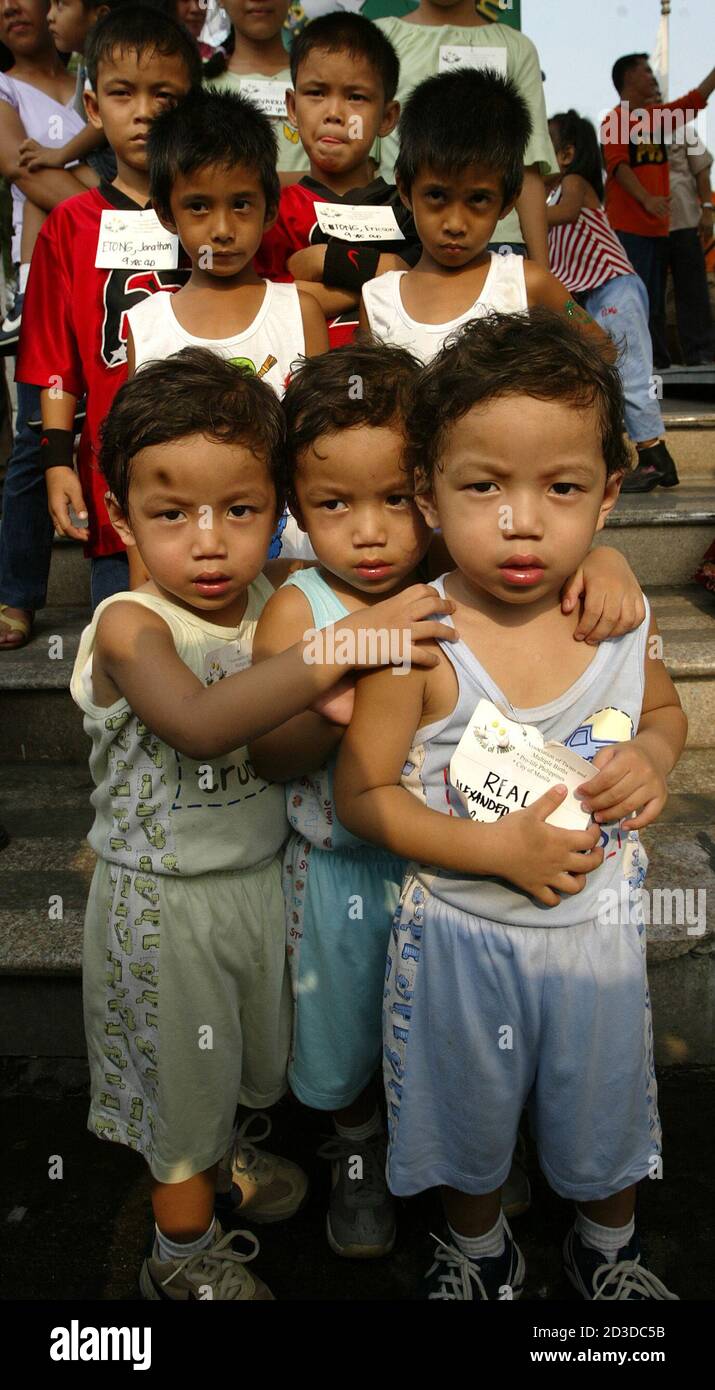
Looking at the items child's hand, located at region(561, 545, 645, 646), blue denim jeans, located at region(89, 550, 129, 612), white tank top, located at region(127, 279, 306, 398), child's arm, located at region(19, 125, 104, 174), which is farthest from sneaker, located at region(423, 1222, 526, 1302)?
child's arm, located at region(19, 125, 104, 174)

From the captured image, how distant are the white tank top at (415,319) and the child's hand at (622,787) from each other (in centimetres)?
96

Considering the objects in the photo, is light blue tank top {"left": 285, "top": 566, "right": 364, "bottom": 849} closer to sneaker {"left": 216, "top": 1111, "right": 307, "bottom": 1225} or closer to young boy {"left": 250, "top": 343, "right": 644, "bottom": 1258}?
young boy {"left": 250, "top": 343, "right": 644, "bottom": 1258}

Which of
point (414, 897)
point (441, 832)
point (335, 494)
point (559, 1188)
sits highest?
point (335, 494)

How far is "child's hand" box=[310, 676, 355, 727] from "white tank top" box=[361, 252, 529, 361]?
0.83 metres

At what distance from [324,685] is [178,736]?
21 cm

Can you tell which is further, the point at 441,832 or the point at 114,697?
the point at 114,697

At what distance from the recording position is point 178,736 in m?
1.32

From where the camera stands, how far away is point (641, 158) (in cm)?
572

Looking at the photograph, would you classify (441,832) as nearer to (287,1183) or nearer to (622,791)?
(622,791)

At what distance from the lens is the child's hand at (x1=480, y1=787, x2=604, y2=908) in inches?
50.3

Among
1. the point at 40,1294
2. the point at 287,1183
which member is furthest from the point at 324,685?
the point at 40,1294

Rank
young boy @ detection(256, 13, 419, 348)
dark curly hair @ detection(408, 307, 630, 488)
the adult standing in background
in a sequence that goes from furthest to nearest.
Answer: the adult standing in background
young boy @ detection(256, 13, 419, 348)
dark curly hair @ detection(408, 307, 630, 488)

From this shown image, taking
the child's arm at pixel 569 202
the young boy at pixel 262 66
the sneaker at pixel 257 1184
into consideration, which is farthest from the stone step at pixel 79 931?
the child's arm at pixel 569 202

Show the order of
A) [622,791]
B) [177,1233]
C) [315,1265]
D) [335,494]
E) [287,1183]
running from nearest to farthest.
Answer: [622,791] → [335,494] → [177,1233] → [315,1265] → [287,1183]
